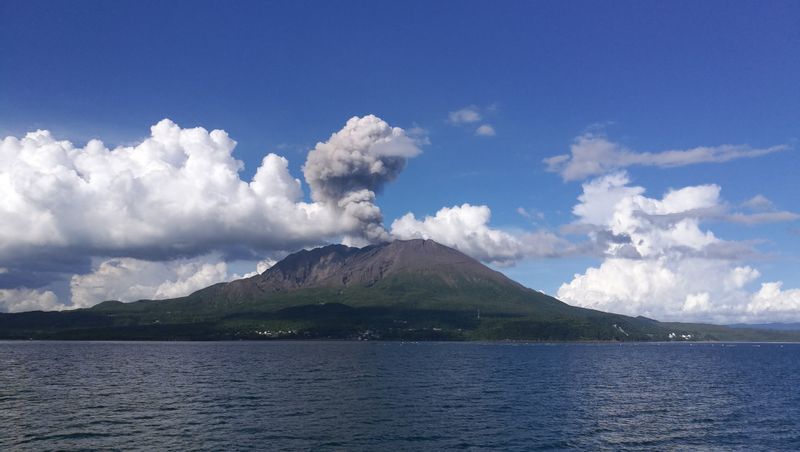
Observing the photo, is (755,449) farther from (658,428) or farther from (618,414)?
(618,414)

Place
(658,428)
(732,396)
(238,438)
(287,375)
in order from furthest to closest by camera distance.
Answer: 1. (287,375)
2. (732,396)
3. (658,428)
4. (238,438)

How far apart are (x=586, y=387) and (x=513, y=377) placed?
2041 cm

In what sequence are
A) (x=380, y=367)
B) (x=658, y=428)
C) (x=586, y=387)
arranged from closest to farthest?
(x=658, y=428), (x=586, y=387), (x=380, y=367)

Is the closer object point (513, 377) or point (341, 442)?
point (341, 442)

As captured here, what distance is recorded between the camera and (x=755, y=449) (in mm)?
63906

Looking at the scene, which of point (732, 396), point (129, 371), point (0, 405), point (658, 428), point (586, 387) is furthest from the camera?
point (129, 371)

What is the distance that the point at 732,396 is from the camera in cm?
10756

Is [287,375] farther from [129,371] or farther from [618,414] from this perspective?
[618,414]

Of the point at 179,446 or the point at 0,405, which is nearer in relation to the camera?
the point at 179,446

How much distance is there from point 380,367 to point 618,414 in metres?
83.8

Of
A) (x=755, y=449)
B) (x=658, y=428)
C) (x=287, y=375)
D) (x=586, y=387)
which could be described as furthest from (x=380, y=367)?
(x=755, y=449)

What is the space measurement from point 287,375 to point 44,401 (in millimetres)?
52365

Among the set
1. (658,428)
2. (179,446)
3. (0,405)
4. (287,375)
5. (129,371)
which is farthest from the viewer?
(129,371)

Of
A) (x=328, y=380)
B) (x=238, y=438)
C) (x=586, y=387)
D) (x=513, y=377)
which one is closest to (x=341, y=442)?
(x=238, y=438)
